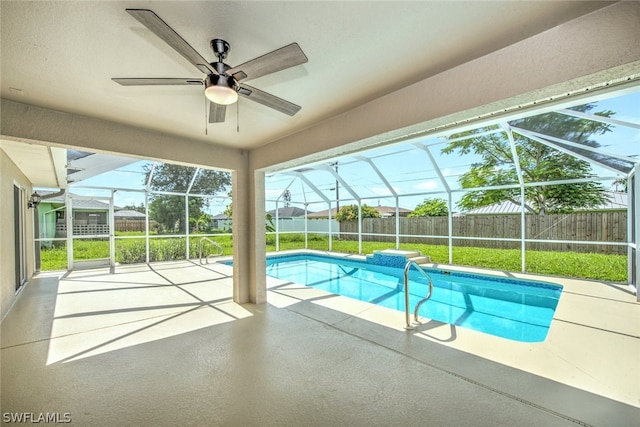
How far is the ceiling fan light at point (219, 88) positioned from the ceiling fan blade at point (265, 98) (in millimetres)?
175

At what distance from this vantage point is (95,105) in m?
2.91

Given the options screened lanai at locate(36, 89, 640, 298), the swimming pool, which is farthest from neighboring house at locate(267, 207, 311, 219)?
the swimming pool

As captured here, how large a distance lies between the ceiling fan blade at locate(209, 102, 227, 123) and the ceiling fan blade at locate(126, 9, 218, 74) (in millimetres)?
498

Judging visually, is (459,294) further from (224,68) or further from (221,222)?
(221,222)

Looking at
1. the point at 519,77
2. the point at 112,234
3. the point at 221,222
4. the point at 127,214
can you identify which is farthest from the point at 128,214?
the point at 519,77

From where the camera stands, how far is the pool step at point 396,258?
835 cm

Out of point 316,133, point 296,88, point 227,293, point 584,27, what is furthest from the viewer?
point 227,293

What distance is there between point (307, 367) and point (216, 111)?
2.55 m

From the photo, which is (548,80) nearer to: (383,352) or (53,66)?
(383,352)

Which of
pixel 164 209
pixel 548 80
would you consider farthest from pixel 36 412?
pixel 164 209

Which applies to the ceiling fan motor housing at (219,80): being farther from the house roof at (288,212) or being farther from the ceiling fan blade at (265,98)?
the house roof at (288,212)

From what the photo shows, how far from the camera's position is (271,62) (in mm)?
1798

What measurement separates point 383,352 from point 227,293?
3.38 meters

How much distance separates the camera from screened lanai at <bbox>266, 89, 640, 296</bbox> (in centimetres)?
474
